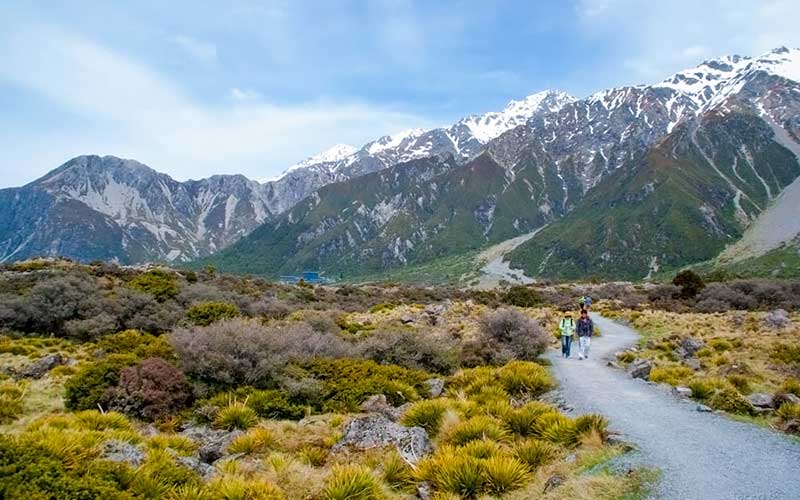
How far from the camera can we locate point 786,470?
784 cm

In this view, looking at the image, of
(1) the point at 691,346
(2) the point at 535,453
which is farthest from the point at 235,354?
(1) the point at 691,346

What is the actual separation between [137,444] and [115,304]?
26.6m

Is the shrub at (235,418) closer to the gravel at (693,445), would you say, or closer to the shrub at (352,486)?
the shrub at (352,486)

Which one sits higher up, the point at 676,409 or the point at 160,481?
the point at 160,481

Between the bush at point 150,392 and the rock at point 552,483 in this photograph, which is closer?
the rock at point 552,483

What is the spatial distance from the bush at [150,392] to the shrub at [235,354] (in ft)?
2.77

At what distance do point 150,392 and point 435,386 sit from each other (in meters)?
8.20

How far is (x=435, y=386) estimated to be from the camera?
51.4 ft

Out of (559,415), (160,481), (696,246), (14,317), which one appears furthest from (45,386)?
(696,246)

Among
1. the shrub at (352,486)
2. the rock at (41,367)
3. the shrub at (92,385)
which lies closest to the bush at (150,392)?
the shrub at (92,385)

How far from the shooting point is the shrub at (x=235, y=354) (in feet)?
49.6

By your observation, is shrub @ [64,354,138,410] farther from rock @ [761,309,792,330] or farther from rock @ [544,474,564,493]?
rock @ [761,309,792,330]

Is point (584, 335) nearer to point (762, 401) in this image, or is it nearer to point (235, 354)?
point (762, 401)

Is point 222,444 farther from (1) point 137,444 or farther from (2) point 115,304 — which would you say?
(2) point 115,304
